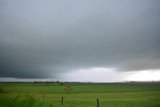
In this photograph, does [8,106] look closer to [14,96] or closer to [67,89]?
[14,96]

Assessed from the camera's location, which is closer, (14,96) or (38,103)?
(14,96)

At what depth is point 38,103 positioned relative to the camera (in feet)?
38.5

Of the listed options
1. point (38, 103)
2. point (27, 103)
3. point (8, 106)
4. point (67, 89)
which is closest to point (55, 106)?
point (38, 103)

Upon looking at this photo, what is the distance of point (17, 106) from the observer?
10414 mm

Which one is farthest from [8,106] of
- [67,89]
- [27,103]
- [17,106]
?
[67,89]

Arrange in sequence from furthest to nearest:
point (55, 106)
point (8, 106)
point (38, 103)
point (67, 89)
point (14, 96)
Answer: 1. point (67, 89)
2. point (55, 106)
3. point (38, 103)
4. point (14, 96)
5. point (8, 106)

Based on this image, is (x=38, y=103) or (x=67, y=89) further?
(x=67, y=89)

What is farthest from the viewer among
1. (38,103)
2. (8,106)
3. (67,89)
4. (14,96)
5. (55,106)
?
(67,89)

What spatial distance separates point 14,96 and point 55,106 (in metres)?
2.69

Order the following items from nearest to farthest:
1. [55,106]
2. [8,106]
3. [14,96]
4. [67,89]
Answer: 1. [8,106]
2. [14,96]
3. [55,106]
4. [67,89]

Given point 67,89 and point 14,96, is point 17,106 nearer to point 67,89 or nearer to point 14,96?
point 14,96

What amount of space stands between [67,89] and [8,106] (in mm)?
83532

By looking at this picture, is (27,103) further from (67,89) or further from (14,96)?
(67,89)

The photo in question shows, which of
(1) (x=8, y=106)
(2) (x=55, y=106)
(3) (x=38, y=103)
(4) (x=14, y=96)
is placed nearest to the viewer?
(1) (x=8, y=106)
